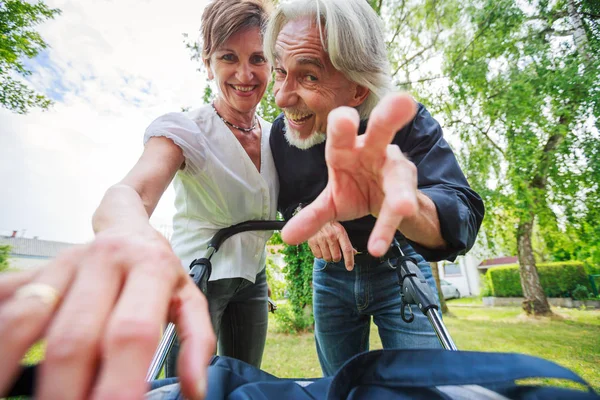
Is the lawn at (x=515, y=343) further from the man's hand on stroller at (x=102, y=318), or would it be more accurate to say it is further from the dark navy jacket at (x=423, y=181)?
the man's hand on stroller at (x=102, y=318)

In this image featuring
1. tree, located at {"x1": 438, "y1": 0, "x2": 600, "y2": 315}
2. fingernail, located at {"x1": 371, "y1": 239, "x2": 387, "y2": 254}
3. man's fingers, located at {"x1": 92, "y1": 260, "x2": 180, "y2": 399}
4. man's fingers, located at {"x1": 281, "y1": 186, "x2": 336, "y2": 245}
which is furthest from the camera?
tree, located at {"x1": 438, "y1": 0, "x2": 600, "y2": 315}

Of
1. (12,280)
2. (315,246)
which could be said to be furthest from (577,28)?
(12,280)

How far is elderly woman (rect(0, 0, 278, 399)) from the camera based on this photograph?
372 mm

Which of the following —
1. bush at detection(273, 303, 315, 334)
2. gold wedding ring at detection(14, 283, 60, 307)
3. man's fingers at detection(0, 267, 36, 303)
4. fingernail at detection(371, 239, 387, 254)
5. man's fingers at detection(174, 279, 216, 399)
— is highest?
fingernail at detection(371, 239, 387, 254)

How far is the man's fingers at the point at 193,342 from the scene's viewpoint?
0.42 m

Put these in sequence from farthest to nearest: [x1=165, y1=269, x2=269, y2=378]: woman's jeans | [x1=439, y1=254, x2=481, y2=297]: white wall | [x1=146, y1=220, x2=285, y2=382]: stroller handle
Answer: [x1=439, y1=254, x2=481, y2=297]: white wall, [x1=165, y1=269, x2=269, y2=378]: woman's jeans, [x1=146, y1=220, x2=285, y2=382]: stroller handle

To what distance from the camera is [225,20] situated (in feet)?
5.56

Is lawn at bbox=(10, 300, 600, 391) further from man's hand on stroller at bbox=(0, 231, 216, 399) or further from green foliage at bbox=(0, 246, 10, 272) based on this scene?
green foliage at bbox=(0, 246, 10, 272)

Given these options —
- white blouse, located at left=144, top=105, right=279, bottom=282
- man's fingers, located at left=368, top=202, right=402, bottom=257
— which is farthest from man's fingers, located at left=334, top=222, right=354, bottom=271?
man's fingers, located at left=368, top=202, right=402, bottom=257

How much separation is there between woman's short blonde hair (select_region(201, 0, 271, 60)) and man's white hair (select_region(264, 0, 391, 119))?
0.38 ft

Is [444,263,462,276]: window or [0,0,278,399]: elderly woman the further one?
[444,263,462,276]: window

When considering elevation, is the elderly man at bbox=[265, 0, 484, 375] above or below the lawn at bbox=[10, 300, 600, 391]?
above

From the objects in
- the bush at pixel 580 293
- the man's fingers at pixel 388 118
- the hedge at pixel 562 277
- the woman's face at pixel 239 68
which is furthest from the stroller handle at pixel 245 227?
the bush at pixel 580 293

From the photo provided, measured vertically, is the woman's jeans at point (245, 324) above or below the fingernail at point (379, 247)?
below
